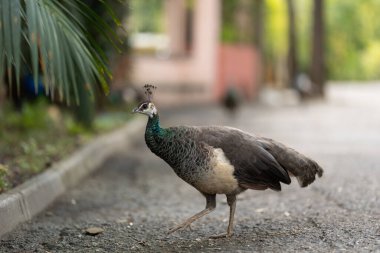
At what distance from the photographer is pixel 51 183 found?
22.2 feet

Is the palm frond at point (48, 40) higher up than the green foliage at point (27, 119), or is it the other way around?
the palm frond at point (48, 40)

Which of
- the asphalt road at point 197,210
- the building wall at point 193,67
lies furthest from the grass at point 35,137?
the building wall at point 193,67

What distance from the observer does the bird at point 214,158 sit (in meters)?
4.96

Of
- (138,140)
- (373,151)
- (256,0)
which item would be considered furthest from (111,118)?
(256,0)

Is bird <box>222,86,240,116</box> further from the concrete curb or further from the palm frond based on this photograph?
the palm frond

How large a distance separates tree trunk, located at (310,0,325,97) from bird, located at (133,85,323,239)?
63.4ft

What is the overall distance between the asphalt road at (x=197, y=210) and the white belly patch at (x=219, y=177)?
1.25 feet

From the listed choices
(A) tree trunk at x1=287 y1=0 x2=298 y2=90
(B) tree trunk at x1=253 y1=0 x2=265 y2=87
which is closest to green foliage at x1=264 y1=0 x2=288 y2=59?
(A) tree trunk at x1=287 y1=0 x2=298 y2=90

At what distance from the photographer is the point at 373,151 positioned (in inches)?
393

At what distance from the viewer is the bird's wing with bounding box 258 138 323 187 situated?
17.4 ft

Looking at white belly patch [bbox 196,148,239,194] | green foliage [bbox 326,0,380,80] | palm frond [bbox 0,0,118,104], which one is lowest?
green foliage [bbox 326,0,380,80]

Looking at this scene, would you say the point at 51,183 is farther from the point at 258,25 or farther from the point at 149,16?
the point at 149,16

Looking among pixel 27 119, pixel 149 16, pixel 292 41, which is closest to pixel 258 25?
pixel 292 41

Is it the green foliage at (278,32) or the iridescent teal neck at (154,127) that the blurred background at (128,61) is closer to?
the green foliage at (278,32)
